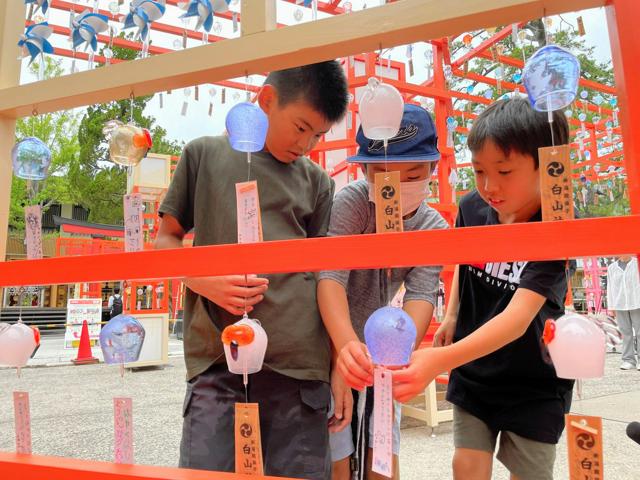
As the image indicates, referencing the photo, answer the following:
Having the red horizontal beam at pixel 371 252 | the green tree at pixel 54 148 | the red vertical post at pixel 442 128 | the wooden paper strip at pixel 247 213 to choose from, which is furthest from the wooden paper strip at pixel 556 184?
the green tree at pixel 54 148

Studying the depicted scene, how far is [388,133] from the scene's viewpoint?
868 millimetres

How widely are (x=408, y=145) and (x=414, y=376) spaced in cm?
49

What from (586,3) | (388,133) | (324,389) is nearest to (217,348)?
(324,389)

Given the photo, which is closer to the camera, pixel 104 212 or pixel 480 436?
pixel 480 436

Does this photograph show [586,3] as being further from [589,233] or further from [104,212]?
[104,212]

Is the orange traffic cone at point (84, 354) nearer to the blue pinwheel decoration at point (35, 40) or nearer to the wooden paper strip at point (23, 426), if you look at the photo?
the wooden paper strip at point (23, 426)

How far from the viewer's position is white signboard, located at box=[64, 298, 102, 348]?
7758 mm

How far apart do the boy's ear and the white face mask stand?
29 centimetres

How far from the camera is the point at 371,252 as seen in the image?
711 millimetres

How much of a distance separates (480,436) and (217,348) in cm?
68

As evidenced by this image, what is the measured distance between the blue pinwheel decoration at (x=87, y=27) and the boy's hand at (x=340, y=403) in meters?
1.05

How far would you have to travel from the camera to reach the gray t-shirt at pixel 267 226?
103 centimetres

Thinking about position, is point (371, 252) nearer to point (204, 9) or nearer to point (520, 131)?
point (520, 131)

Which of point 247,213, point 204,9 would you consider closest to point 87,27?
point 204,9
